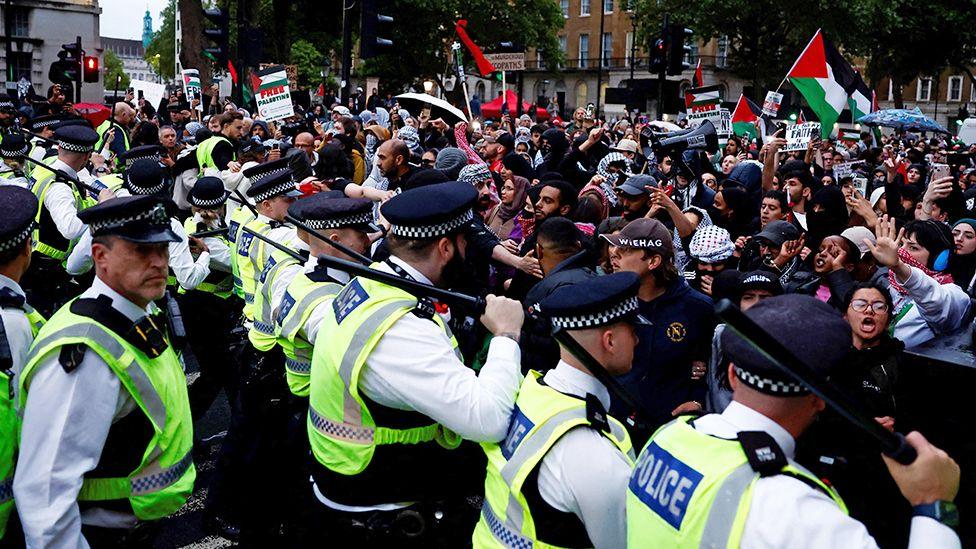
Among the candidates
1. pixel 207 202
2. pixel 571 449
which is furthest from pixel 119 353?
pixel 207 202

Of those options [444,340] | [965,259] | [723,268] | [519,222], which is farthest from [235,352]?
[965,259]

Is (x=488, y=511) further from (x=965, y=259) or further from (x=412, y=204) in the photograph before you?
(x=965, y=259)

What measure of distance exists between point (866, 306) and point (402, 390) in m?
2.51

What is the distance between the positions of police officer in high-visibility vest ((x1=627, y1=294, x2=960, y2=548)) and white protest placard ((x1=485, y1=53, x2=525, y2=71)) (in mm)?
15990

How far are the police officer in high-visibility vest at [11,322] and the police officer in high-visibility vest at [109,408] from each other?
0.30 feet

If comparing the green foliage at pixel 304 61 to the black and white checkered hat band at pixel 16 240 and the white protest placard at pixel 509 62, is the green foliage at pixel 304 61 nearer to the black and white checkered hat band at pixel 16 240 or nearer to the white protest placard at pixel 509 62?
the white protest placard at pixel 509 62

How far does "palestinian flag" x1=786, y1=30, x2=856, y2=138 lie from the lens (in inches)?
448

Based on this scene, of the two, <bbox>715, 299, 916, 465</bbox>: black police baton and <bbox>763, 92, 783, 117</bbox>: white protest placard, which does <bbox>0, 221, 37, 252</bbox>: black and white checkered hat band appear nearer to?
<bbox>715, 299, 916, 465</bbox>: black police baton

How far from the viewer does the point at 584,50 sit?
2921 inches

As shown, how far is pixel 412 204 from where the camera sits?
11.2 ft

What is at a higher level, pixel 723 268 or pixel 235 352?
pixel 723 268

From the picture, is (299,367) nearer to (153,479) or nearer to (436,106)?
(153,479)

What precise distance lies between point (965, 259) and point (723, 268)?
2068mm

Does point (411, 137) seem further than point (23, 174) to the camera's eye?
Yes
